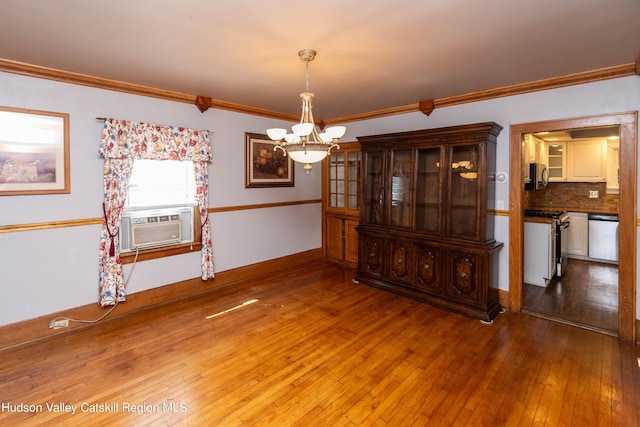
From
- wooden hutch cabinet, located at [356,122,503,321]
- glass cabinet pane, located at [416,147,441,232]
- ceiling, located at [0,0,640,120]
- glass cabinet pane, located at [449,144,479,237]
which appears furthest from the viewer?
glass cabinet pane, located at [416,147,441,232]

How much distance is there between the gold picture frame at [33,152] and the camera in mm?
2834

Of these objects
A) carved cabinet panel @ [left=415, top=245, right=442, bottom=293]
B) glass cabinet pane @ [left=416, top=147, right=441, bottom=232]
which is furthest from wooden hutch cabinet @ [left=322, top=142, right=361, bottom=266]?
carved cabinet panel @ [left=415, top=245, right=442, bottom=293]

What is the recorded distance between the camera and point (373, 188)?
15.1 feet

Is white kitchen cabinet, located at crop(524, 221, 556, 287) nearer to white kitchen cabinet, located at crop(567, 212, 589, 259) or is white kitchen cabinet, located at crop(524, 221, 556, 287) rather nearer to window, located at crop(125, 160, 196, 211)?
white kitchen cabinet, located at crop(567, 212, 589, 259)

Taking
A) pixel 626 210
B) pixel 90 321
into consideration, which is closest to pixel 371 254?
pixel 626 210

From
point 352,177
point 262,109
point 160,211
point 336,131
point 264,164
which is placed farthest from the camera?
point 352,177

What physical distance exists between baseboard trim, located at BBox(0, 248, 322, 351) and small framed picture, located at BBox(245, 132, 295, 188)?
1.26m

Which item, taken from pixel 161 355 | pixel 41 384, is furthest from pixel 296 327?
pixel 41 384

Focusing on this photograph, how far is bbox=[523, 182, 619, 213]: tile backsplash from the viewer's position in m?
5.80

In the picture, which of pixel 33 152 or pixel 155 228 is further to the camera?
pixel 155 228

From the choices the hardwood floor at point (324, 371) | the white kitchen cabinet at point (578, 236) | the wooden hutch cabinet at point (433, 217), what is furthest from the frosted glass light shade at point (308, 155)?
the white kitchen cabinet at point (578, 236)

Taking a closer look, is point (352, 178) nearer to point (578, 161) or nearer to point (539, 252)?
→ point (539, 252)

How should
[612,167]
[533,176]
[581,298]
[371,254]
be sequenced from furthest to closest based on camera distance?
[612,167] < [533,176] < [371,254] < [581,298]

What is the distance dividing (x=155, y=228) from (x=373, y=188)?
2884mm
